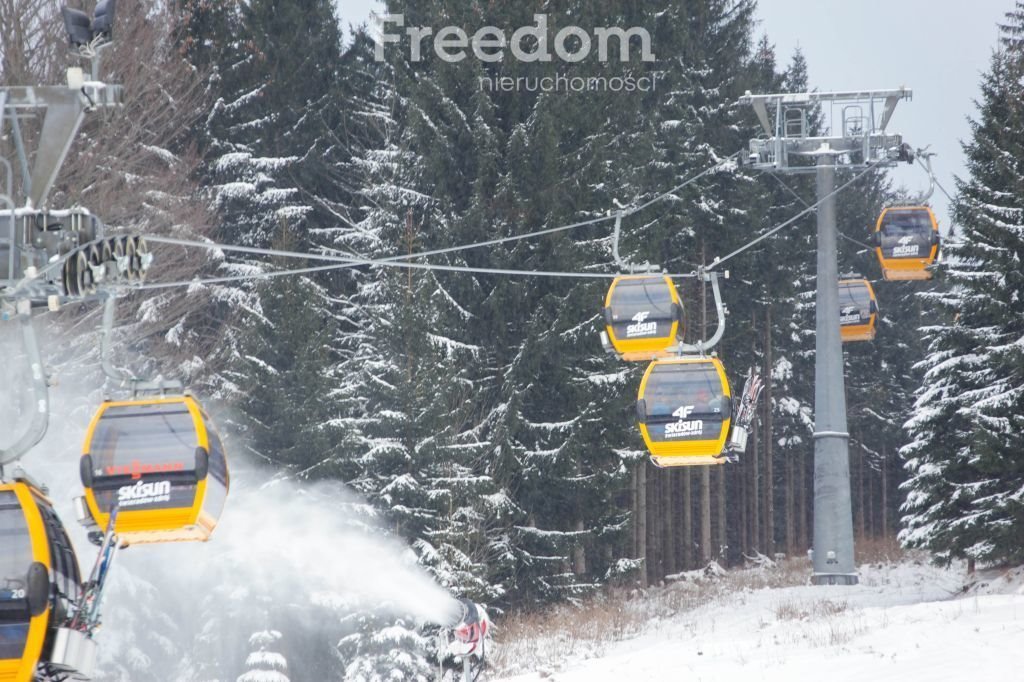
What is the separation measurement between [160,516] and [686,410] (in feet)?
28.9

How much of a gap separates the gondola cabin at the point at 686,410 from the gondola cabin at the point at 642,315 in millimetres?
2812

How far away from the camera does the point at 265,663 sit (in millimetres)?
26812

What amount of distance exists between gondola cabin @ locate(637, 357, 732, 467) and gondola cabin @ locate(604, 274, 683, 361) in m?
2.81

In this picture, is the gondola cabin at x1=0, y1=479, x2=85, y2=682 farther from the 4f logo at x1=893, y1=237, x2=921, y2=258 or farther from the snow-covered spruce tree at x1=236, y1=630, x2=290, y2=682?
the 4f logo at x1=893, y1=237, x2=921, y2=258

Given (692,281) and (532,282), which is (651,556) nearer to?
(692,281)

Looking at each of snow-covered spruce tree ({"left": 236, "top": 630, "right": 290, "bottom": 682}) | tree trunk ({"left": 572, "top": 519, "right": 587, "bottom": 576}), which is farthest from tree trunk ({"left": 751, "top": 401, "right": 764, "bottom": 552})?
snow-covered spruce tree ({"left": 236, "top": 630, "right": 290, "bottom": 682})

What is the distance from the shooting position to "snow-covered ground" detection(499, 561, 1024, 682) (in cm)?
1819

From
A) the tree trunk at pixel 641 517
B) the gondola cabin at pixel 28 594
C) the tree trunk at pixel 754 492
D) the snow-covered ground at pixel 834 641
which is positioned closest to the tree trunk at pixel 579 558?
the tree trunk at pixel 641 517

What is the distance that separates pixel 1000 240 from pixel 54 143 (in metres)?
17.8

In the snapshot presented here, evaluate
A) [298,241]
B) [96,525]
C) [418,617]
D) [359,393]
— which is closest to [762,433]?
[298,241]

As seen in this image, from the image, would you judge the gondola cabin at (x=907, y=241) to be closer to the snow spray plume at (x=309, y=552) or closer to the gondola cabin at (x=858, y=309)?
the gondola cabin at (x=858, y=309)

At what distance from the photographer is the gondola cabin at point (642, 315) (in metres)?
24.7

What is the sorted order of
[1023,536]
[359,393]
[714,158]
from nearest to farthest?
[1023,536], [359,393], [714,158]

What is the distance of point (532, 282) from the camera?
34.3 m
